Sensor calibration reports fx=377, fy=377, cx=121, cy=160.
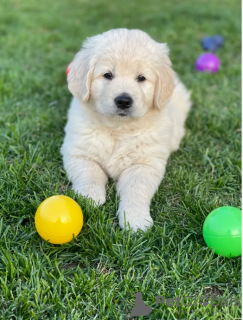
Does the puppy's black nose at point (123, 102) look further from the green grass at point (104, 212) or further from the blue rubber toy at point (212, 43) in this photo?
the blue rubber toy at point (212, 43)

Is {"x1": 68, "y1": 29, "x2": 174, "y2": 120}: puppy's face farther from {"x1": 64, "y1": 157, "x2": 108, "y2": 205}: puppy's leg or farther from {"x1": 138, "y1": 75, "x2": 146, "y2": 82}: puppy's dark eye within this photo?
{"x1": 64, "y1": 157, "x2": 108, "y2": 205}: puppy's leg

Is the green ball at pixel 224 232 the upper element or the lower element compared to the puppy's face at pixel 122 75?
lower

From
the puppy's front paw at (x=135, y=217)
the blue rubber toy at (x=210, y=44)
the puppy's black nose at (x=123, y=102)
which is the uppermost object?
the puppy's black nose at (x=123, y=102)

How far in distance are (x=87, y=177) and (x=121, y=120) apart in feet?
1.63

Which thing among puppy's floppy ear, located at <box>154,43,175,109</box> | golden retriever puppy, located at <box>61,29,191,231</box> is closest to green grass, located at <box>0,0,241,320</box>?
golden retriever puppy, located at <box>61,29,191,231</box>

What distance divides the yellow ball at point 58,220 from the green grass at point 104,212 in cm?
9

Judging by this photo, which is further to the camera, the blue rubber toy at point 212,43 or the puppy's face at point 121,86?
the blue rubber toy at point 212,43

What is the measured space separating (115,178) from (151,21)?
4965 millimetres

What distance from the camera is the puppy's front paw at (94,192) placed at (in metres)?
2.59

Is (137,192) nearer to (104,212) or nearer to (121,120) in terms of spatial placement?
(104,212)

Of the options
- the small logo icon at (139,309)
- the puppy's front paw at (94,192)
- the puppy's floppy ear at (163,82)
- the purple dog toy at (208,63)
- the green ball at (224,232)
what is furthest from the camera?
the purple dog toy at (208,63)

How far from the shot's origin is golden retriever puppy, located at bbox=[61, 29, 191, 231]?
265 centimetres

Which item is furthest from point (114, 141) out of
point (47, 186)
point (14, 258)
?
point (14, 258)

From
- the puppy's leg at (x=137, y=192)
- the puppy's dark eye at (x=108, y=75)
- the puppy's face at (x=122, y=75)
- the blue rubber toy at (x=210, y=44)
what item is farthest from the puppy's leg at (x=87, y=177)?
the blue rubber toy at (x=210, y=44)
